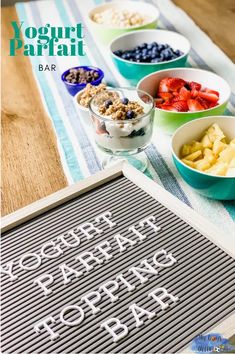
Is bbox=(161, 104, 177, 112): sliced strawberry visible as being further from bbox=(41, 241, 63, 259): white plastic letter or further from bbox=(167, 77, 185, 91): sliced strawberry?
bbox=(41, 241, 63, 259): white plastic letter

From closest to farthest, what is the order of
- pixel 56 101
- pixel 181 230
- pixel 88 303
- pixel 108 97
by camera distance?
pixel 88 303 < pixel 181 230 < pixel 108 97 < pixel 56 101

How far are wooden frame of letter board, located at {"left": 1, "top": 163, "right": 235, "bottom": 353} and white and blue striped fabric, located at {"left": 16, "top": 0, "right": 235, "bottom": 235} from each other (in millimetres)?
96

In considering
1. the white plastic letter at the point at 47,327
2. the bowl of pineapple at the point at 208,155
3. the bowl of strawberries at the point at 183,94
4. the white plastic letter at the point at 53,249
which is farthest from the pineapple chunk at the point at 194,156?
the white plastic letter at the point at 47,327

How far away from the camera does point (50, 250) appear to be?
778mm

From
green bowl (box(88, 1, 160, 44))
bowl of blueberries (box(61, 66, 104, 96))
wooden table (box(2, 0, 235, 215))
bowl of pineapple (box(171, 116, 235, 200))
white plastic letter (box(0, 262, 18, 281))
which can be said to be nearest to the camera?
white plastic letter (box(0, 262, 18, 281))

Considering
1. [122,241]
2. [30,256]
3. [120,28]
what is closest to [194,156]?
[122,241]

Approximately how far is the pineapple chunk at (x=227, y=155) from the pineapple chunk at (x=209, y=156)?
13 millimetres

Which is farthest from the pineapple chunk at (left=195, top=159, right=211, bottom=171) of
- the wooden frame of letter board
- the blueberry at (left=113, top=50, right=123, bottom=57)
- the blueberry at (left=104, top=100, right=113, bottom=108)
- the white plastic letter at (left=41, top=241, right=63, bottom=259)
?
the blueberry at (left=113, top=50, right=123, bottom=57)

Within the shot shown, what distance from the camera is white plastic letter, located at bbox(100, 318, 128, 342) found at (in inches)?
25.1

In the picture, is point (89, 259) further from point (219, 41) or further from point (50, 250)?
point (219, 41)

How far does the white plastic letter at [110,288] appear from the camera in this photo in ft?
2.26

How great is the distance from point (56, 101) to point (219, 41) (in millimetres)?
549

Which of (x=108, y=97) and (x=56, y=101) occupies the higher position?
(x=108, y=97)

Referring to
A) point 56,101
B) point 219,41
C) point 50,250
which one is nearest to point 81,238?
point 50,250
